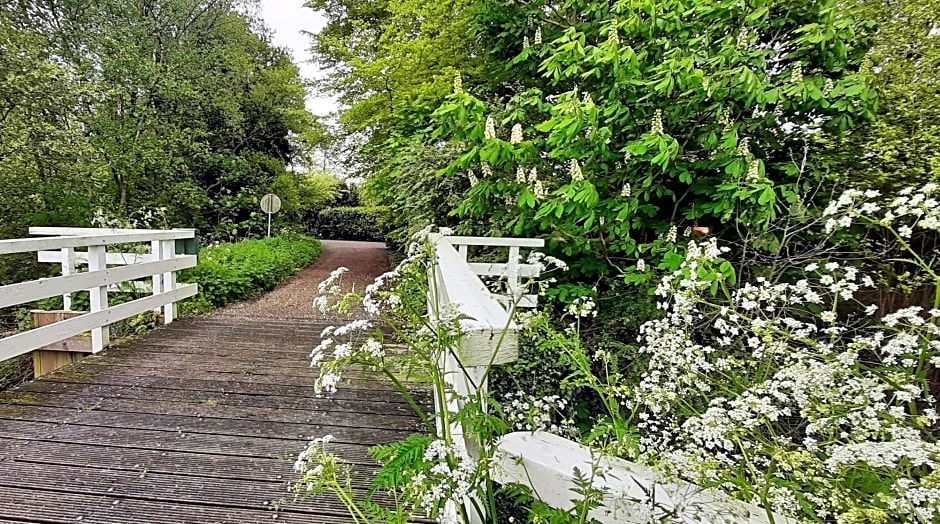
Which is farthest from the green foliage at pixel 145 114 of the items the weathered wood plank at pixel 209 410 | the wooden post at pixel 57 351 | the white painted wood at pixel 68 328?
the weathered wood plank at pixel 209 410

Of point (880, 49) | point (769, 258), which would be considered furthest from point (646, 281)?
point (880, 49)

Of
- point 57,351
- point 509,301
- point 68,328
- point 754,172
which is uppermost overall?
point 754,172

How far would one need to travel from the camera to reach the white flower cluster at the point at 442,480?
891mm

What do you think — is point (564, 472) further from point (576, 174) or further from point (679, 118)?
point (679, 118)

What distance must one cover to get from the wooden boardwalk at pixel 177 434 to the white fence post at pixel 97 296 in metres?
0.14

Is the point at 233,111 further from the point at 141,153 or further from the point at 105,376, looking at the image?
the point at 105,376

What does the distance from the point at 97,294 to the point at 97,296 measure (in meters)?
0.01

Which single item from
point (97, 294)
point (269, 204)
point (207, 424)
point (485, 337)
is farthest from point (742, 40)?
point (269, 204)

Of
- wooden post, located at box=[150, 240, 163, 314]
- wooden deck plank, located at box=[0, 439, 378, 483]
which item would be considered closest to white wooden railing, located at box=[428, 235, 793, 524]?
wooden deck plank, located at box=[0, 439, 378, 483]

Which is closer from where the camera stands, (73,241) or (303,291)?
(73,241)

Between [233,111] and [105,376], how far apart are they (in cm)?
1084

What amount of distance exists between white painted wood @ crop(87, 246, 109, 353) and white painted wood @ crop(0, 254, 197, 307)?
3 cm

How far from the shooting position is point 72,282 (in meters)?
3.10

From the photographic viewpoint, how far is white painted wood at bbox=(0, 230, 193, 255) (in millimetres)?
2648
